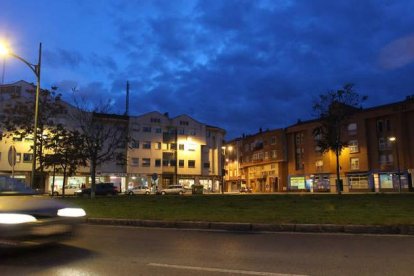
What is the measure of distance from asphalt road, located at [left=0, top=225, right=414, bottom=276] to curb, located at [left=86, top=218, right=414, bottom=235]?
2.31 ft

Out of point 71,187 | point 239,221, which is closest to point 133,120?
point 71,187

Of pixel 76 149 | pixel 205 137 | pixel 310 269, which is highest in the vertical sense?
pixel 205 137

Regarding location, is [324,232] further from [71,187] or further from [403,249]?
[71,187]

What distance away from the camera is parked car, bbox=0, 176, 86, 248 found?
739 cm

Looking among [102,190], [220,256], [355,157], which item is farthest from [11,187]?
[355,157]

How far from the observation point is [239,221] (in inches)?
522

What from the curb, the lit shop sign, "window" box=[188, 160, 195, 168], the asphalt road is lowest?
the asphalt road

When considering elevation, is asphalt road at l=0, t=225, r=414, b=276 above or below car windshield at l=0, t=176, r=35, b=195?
below

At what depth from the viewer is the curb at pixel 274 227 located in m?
11.4

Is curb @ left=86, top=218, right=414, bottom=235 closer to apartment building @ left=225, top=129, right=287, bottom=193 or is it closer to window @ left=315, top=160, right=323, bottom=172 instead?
window @ left=315, top=160, right=323, bottom=172

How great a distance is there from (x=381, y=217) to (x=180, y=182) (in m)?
65.3

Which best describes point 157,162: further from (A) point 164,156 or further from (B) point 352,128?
(B) point 352,128

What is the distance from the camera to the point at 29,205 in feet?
25.9

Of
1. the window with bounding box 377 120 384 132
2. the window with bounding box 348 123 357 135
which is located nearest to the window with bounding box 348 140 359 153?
the window with bounding box 348 123 357 135
